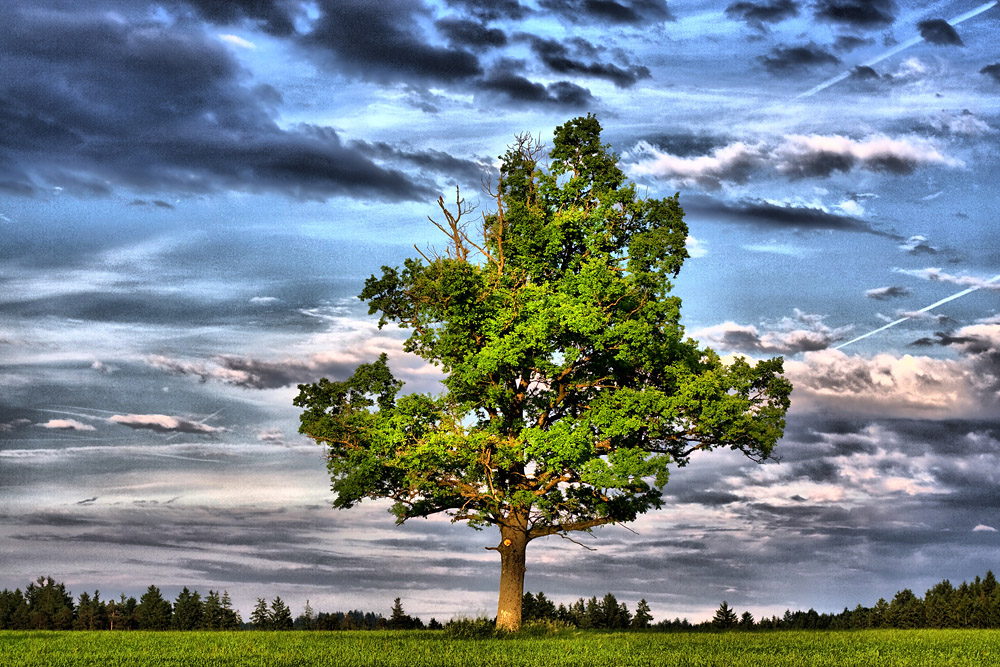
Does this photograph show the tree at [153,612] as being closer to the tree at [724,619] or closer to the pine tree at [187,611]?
the pine tree at [187,611]

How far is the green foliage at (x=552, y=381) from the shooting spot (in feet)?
102

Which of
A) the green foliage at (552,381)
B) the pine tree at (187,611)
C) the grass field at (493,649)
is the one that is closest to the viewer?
the grass field at (493,649)

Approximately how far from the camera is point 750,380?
33.5 m

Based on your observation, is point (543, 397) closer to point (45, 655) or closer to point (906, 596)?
point (45, 655)

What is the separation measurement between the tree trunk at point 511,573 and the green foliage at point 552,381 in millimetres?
465

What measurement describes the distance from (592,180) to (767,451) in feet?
40.6

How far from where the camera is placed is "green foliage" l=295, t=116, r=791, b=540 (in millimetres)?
31078

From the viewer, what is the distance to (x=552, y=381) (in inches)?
1313

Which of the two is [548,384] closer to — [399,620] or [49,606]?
[399,620]

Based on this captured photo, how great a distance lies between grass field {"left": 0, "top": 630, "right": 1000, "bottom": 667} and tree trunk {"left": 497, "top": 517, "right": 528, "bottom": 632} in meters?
2.82

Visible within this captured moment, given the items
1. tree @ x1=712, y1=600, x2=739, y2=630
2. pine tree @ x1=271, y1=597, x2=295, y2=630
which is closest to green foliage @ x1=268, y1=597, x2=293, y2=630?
pine tree @ x1=271, y1=597, x2=295, y2=630

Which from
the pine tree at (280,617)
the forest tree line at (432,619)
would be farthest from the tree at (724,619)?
the pine tree at (280,617)

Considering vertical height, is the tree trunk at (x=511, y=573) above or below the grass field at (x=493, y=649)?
above

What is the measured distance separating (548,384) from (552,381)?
0.19 metres
